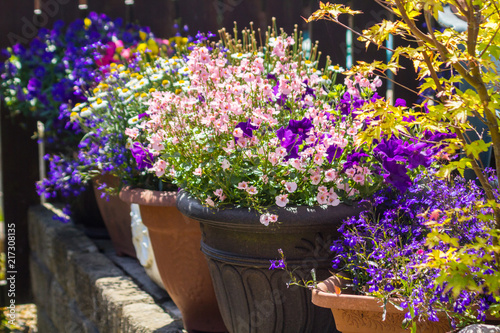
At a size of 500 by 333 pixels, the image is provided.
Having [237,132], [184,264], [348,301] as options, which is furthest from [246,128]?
[184,264]

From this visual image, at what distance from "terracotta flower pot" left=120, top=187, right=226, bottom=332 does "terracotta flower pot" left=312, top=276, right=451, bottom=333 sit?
0.88 m

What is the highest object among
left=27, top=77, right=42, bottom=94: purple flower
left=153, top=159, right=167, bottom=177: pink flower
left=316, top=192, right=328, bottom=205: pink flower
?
left=27, top=77, right=42, bottom=94: purple flower

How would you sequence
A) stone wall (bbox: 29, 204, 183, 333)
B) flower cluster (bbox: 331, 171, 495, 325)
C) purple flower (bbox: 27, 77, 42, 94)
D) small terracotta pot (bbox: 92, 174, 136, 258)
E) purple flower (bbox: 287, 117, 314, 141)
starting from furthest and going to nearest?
purple flower (bbox: 27, 77, 42, 94), small terracotta pot (bbox: 92, 174, 136, 258), stone wall (bbox: 29, 204, 183, 333), purple flower (bbox: 287, 117, 314, 141), flower cluster (bbox: 331, 171, 495, 325)

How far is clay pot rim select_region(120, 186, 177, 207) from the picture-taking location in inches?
82.7

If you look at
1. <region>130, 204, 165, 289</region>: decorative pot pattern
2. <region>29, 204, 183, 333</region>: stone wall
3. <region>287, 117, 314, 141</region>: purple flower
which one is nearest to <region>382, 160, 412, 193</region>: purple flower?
<region>287, 117, 314, 141</region>: purple flower

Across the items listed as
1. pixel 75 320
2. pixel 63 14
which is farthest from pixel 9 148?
pixel 75 320

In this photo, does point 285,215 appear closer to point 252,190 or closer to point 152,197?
point 252,190

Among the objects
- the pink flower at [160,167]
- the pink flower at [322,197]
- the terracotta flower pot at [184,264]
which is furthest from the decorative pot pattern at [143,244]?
the pink flower at [322,197]

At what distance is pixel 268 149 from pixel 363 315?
493mm

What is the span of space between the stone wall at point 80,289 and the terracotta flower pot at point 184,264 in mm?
111

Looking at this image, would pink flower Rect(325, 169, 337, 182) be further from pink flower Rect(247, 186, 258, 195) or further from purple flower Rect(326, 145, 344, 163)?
pink flower Rect(247, 186, 258, 195)

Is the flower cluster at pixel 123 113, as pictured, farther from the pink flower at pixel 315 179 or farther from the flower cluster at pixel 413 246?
the flower cluster at pixel 413 246

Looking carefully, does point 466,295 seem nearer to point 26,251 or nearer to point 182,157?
point 182,157

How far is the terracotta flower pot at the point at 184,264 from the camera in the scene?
7.05 feet
